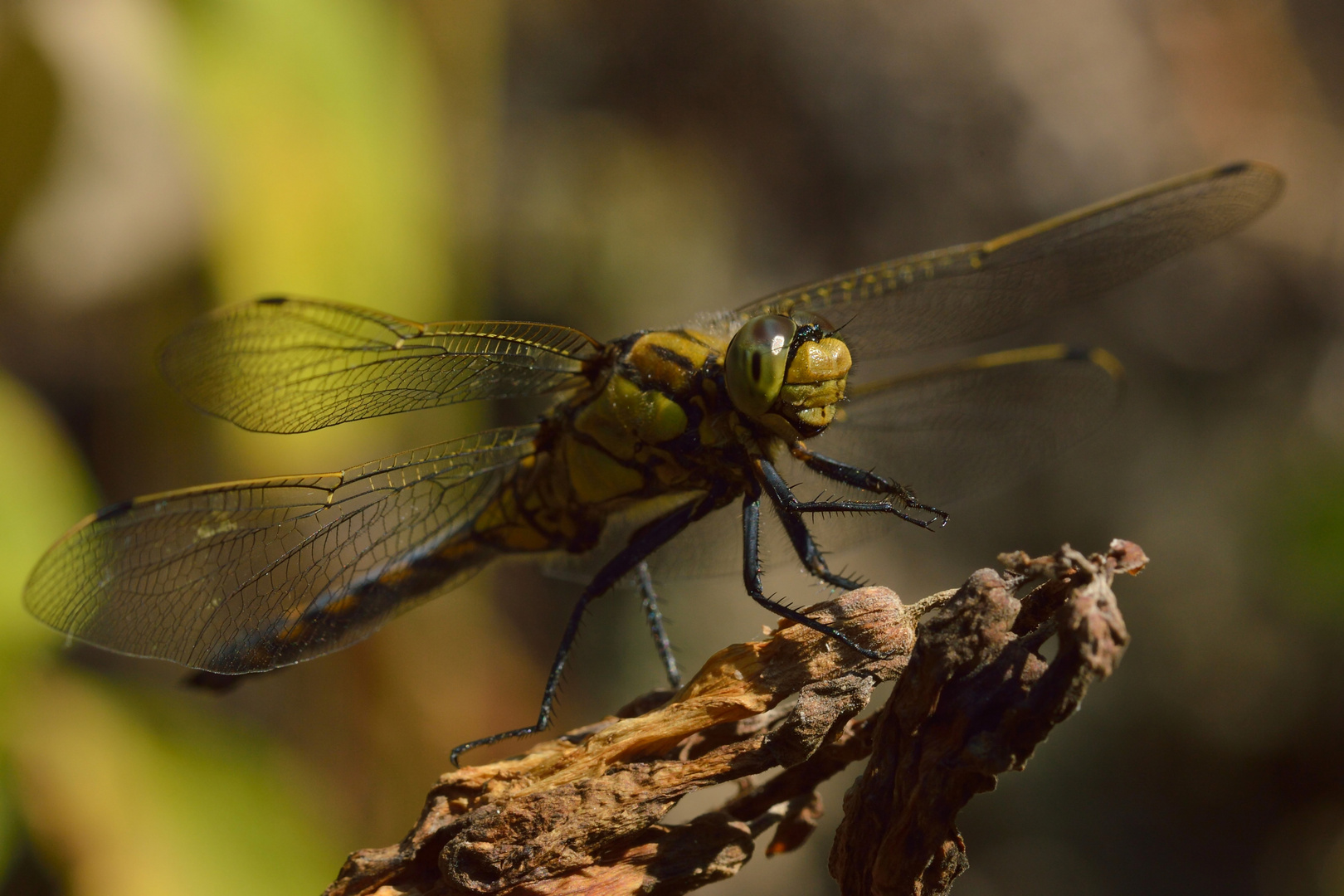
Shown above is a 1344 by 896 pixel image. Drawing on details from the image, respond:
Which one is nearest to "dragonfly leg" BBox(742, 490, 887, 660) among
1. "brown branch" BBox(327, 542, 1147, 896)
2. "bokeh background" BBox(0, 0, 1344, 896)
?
"brown branch" BBox(327, 542, 1147, 896)

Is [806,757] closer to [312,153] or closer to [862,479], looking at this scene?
[862,479]

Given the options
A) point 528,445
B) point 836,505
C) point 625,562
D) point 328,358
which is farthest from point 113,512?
point 836,505

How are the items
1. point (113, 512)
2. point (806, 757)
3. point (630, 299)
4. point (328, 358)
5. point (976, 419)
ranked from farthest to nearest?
point (630, 299)
point (976, 419)
point (328, 358)
point (113, 512)
point (806, 757)

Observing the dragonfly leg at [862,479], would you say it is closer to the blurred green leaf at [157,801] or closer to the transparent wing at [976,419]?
the transparent wing at [976,419]

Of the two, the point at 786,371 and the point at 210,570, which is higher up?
the point at 786,371

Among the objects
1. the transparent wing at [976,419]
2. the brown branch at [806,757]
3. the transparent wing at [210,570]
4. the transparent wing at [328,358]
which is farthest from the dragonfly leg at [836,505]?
the transparent wing at [210,570]

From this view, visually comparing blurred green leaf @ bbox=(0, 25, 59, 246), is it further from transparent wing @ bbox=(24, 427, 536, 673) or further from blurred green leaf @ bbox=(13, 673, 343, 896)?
transparent wing @ bbox=(24, 427, 536, 673)

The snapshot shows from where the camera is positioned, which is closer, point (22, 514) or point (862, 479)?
point (862, 479)
